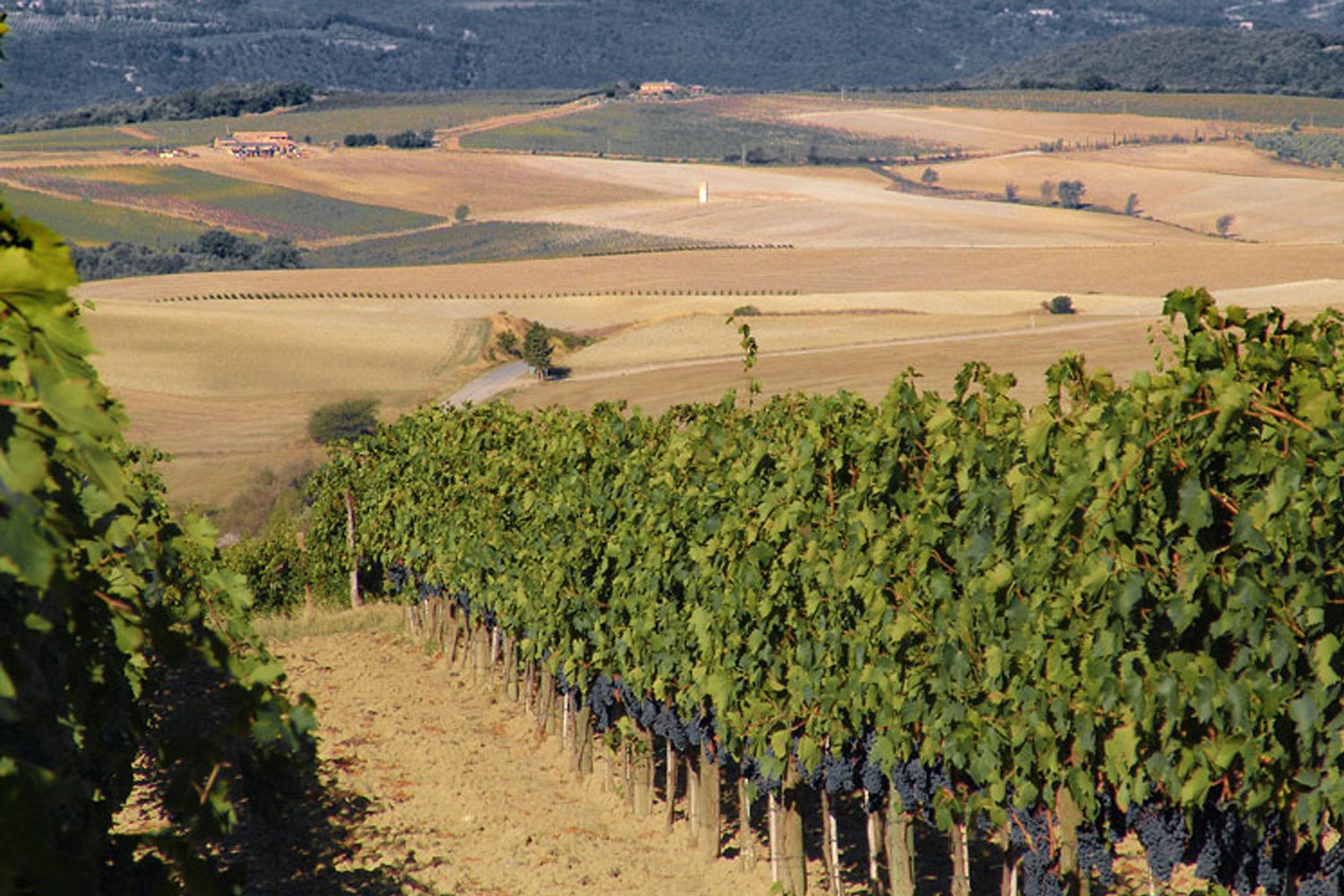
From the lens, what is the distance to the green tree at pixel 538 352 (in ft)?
198

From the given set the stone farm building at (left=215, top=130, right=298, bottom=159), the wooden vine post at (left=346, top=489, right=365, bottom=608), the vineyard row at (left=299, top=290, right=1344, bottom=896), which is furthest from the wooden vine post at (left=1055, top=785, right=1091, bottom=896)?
the stone farm building at (left=215, top=130, right=298, bottom=159)

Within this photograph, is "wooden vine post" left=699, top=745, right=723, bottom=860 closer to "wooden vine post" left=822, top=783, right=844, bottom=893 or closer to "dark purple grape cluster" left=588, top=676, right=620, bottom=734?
"wooden vine post" left=822, top=783, right=844, bottom=893

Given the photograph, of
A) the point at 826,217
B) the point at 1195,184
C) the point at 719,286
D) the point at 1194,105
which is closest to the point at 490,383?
the point at 719,286

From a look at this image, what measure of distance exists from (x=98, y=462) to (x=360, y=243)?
120422 mm

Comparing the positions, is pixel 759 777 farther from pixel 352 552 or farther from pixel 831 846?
pixel 352 552

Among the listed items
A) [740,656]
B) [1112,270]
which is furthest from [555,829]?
[1112,270]

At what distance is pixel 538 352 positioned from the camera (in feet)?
200

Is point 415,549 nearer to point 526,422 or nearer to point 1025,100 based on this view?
point 526,422

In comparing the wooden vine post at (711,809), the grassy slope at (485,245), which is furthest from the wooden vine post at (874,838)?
the grassy slope at (485,245)

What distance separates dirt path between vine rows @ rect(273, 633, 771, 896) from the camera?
33.2ft

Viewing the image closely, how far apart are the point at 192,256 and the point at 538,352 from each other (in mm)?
57958

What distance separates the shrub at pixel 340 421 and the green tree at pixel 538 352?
6.40 metres

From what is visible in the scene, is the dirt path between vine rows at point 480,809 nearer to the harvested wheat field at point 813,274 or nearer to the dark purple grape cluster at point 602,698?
the dark purple grape cluster at point 602,698

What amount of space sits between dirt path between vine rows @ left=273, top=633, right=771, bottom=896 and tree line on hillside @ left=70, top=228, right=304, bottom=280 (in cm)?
9144
